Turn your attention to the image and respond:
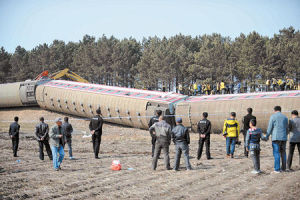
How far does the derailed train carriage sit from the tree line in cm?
2722

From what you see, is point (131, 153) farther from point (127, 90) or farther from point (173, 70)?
point (173, 70)

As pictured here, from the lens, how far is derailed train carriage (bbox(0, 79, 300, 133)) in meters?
24.2

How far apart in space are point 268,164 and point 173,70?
5083cm

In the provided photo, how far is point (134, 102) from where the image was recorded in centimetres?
2912

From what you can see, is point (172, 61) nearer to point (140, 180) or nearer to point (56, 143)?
point (56, 143)

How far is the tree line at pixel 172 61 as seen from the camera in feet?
178

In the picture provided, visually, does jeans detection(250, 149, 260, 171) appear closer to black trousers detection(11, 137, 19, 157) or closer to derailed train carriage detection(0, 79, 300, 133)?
black trousers detection(11, 137, 19, 157)

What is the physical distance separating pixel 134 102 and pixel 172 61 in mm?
34897

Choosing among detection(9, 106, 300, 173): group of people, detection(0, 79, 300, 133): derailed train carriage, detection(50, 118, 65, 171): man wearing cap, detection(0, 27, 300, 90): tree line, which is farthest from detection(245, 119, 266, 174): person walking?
detection(0, 27, 300, 90): tree line

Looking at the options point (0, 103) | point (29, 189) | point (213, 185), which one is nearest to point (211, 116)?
point (213, 185)

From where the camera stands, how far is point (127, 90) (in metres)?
32.0

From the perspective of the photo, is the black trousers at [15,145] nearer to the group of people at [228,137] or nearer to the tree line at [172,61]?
the group of people at [228,137]

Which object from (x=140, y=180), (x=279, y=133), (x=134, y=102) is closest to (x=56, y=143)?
(x=140, y=180)

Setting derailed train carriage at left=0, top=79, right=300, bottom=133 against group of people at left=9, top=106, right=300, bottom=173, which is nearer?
group of people at left=9, top=106, right=300, bottom=173
